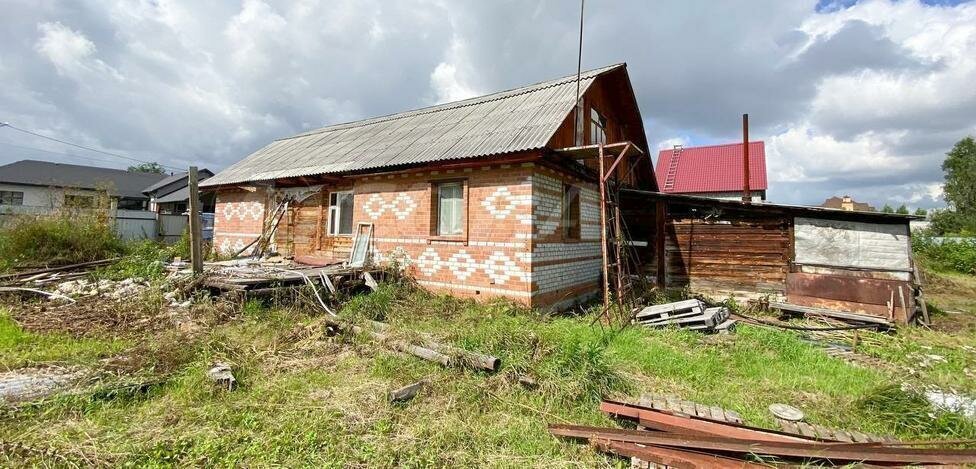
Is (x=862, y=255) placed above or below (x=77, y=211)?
below

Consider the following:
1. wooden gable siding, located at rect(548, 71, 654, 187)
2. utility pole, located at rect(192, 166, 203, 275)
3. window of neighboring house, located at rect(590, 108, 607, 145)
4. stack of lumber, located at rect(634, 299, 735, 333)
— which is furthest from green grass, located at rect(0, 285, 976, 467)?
window of neighboring house, located at rect(590, 108, 607, 145)

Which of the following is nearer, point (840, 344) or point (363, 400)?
point (363, 400)

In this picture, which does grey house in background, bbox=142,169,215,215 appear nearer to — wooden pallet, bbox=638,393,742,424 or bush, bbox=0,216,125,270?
bush, bbox=0,216,125,270

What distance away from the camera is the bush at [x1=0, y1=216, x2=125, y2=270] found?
1028cm

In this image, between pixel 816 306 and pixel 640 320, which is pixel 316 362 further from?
pixel 816 306

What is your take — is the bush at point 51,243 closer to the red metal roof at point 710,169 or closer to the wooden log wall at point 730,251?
the wooden log wall at point 730,251

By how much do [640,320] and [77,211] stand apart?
54.5ft

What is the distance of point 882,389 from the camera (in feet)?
13.5

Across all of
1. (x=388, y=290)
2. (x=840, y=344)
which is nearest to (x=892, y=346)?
(x=840, y=344)

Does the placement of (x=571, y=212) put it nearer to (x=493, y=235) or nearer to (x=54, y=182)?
(x=493, y=235)

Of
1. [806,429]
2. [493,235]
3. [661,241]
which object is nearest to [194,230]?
[493,235]

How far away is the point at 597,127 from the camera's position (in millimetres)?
10859

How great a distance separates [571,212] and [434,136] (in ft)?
13.0

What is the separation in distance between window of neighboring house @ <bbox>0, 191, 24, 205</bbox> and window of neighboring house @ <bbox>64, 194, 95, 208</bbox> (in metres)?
20.1
